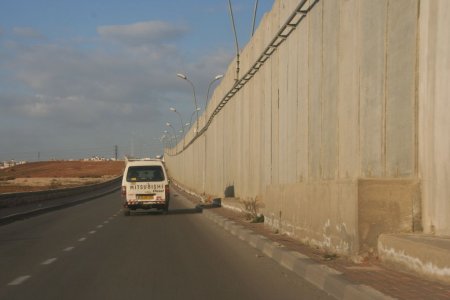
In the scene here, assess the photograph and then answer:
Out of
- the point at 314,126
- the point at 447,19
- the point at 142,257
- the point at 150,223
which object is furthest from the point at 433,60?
the point at 150,223

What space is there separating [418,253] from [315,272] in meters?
1.98

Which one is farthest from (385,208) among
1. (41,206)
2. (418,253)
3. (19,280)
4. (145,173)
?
(41,206)

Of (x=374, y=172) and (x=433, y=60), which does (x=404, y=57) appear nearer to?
(x=433, y=60)

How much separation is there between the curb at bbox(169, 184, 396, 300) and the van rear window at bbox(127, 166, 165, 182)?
13186 millimetres

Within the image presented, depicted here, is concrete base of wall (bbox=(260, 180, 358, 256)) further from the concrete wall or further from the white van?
the white van

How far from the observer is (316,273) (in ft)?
31.9

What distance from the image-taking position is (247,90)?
31344 mm

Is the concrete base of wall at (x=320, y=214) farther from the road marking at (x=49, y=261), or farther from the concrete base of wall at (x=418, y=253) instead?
the road marking at (x=49, y=261)

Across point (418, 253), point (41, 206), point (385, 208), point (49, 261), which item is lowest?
point (41, 206)

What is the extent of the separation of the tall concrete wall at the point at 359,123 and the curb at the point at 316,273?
76 cm

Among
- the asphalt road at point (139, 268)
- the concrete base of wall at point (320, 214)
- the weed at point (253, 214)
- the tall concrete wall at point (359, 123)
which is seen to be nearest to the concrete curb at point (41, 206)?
the asphalt road at point (139, 268)

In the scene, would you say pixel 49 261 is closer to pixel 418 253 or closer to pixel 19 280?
pixel 19 280

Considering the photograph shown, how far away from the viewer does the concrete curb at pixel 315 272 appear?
7.70 meters

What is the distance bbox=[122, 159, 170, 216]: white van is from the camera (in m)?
28.6
